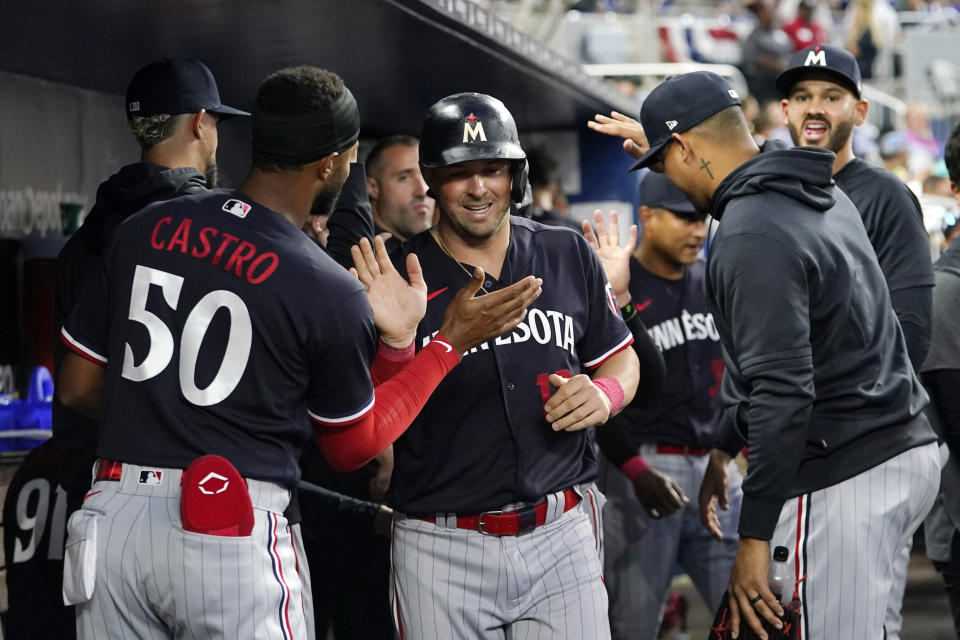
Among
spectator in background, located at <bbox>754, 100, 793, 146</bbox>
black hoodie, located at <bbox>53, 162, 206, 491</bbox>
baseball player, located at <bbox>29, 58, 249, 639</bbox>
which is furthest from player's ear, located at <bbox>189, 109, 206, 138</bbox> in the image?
spectator in background, located at <bbox>754, 100, 793, 146</bbox>

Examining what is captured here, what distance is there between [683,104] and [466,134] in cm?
59

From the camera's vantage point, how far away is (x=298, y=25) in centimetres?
459

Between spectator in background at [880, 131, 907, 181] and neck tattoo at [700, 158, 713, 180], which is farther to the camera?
spectator in background at [880, 131, 907, 181]

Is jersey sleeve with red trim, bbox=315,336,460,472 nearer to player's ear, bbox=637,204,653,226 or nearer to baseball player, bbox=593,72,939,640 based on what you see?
baseball player, bbox=593,72,939,640

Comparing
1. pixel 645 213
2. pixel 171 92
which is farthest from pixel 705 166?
pixel 645 213

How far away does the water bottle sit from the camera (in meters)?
3.23

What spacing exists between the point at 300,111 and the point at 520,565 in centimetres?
127

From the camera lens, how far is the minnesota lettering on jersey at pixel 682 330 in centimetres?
526

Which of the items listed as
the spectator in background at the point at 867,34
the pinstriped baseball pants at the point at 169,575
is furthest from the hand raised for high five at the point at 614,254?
the spectator in background at the point at 867,34

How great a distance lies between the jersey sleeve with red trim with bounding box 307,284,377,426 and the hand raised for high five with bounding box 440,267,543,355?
264 mm

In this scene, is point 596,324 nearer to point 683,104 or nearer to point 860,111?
point 683,104

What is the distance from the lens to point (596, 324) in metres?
3.55

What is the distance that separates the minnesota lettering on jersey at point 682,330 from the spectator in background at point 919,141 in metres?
8.44

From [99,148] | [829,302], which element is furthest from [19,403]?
[829,302]
